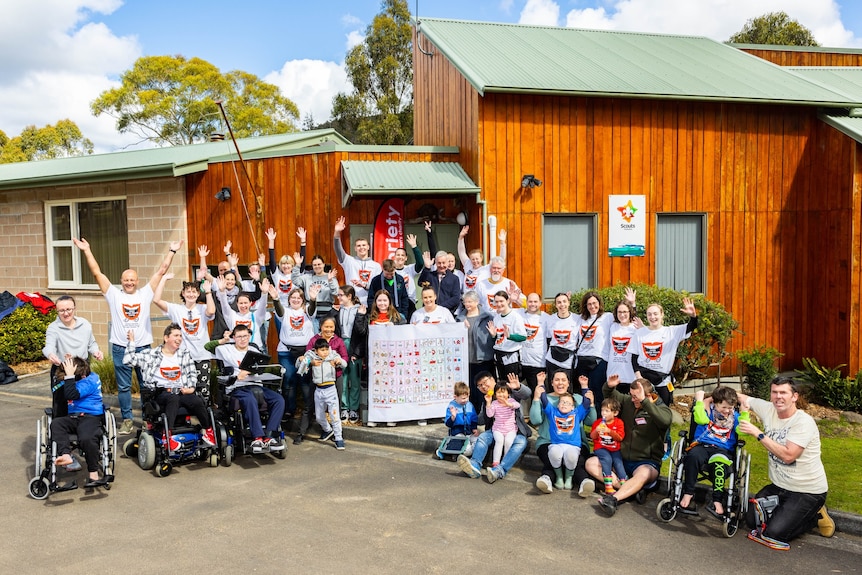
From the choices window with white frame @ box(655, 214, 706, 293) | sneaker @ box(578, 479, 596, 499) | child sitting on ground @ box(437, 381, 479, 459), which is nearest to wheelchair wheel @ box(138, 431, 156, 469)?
child sitting on ground @ box(437, 381, 479, 459)

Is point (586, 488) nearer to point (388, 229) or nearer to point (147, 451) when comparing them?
point (147, 451)

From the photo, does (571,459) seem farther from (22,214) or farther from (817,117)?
(22,214)

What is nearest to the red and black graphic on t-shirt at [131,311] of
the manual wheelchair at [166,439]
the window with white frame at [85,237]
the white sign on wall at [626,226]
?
the manual wheelchair at [166,439]

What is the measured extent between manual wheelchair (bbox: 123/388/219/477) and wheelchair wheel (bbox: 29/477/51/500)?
105 cm

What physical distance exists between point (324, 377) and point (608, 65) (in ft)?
26.9

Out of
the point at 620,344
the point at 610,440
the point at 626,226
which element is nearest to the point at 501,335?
the point at 620,344

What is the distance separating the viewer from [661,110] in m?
12.6

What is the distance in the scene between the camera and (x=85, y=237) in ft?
50.6

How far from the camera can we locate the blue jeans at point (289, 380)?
9.52 m

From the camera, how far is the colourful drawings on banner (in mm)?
9602

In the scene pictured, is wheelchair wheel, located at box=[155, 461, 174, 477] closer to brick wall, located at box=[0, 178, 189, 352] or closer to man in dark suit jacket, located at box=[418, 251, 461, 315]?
man in dark suit jacket, located at box=[418, 251, 461, 315]

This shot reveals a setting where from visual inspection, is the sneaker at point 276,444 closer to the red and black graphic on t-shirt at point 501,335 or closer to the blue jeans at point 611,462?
the red and black graphic on t-shirt at point 501,335

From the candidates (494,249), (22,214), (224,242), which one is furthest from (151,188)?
(494,249)

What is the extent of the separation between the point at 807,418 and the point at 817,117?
8877mm
